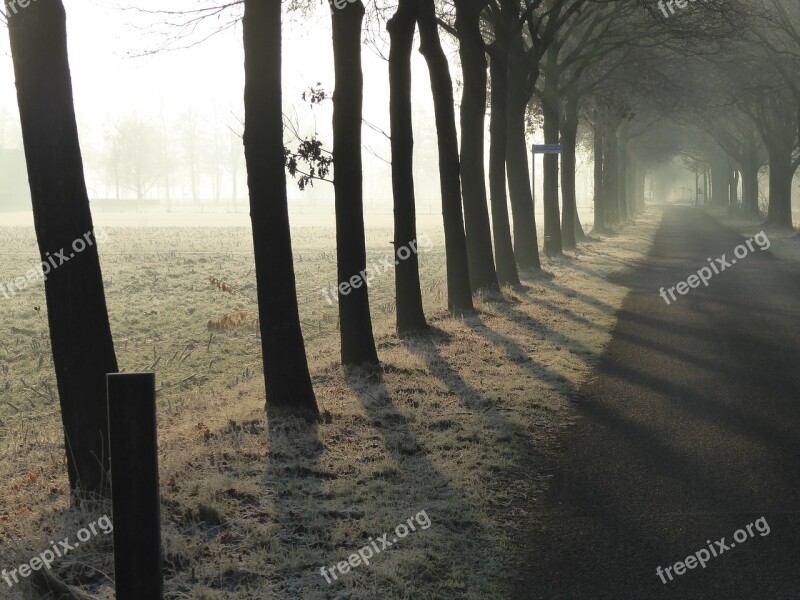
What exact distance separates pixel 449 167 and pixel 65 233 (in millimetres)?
9775

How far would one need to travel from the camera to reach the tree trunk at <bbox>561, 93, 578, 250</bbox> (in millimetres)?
31812

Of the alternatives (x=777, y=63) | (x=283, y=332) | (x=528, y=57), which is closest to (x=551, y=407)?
(x=283, y=332)

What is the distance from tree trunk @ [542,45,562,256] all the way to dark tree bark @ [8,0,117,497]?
2272 centimetres

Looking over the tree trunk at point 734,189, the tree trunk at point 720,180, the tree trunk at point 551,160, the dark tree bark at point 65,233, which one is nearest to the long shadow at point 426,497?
the dark tree bark at point 65,233

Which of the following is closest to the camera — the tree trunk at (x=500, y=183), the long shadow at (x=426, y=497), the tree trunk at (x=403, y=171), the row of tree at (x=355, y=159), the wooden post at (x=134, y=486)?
the wooden post at (x=134, y=486)

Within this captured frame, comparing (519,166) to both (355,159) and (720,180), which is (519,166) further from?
(720,180)

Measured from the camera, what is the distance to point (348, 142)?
1088cm

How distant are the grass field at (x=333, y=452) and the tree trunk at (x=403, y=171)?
65 centimetres

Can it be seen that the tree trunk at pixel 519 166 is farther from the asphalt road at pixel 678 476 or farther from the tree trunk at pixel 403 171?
the asphalt road at pixel 678 476

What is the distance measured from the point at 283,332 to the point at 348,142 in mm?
3233

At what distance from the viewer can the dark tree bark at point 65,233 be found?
18.9 ft

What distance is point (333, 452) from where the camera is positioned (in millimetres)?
7402

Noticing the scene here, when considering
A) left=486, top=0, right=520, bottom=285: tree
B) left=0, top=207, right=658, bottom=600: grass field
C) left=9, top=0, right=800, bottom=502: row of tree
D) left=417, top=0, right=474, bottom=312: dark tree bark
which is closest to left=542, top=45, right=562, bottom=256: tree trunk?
left=9, top=0, right=800, bottom=502: row of tree

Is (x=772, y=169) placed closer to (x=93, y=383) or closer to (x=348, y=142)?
(x=348, y=142)
